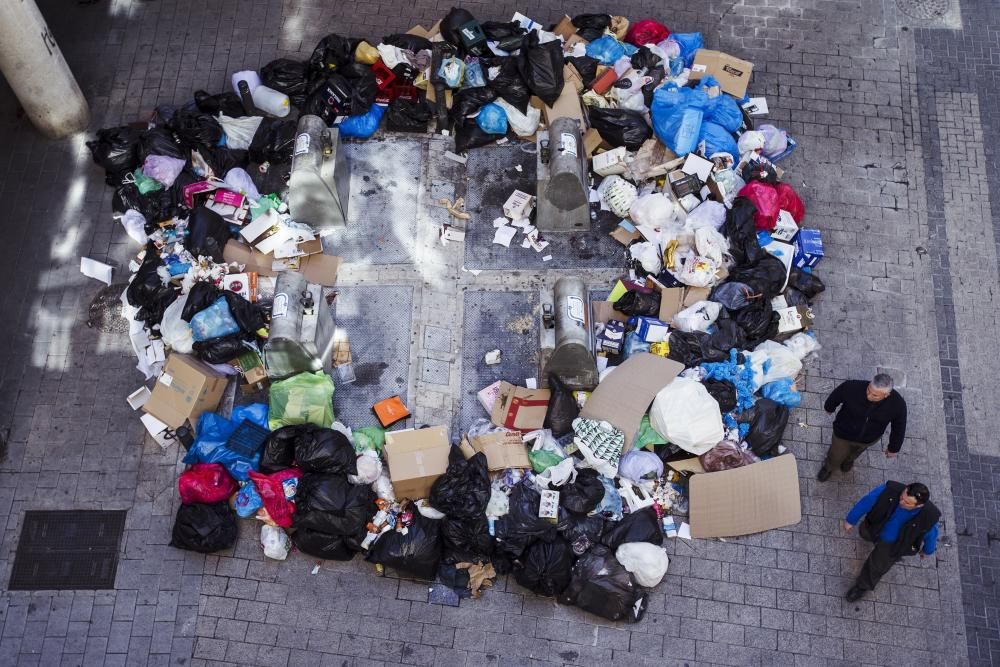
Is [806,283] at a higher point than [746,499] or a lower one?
higher

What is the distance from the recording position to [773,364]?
7.43 metres

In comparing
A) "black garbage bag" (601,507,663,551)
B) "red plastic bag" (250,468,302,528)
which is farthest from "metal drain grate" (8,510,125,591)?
"black garbage bag" (601,507,663,551)

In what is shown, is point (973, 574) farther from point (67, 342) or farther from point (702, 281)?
point (67, 342)

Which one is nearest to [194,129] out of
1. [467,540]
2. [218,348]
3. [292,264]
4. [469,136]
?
[292,264]

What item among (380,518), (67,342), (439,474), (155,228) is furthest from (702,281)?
(67,342)

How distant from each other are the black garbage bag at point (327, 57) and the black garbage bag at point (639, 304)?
3901 mm

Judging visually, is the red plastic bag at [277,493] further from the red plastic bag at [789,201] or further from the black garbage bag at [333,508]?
the red plastic bag at [789,201]

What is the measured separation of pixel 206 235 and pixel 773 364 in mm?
5322

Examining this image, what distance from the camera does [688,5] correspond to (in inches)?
383

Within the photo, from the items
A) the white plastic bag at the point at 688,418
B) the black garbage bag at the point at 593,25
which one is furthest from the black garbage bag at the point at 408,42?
the white plastic bag at the point at 688,418

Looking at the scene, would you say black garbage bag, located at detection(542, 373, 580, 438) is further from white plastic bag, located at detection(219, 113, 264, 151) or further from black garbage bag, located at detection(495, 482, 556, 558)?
white plastic bag, located at detection(219, 113, 264, 151)

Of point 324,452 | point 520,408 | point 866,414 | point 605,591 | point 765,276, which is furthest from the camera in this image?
point 765,276

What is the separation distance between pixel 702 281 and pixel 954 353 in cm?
235

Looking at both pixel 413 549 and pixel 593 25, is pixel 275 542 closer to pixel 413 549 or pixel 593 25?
pixel 413 549
